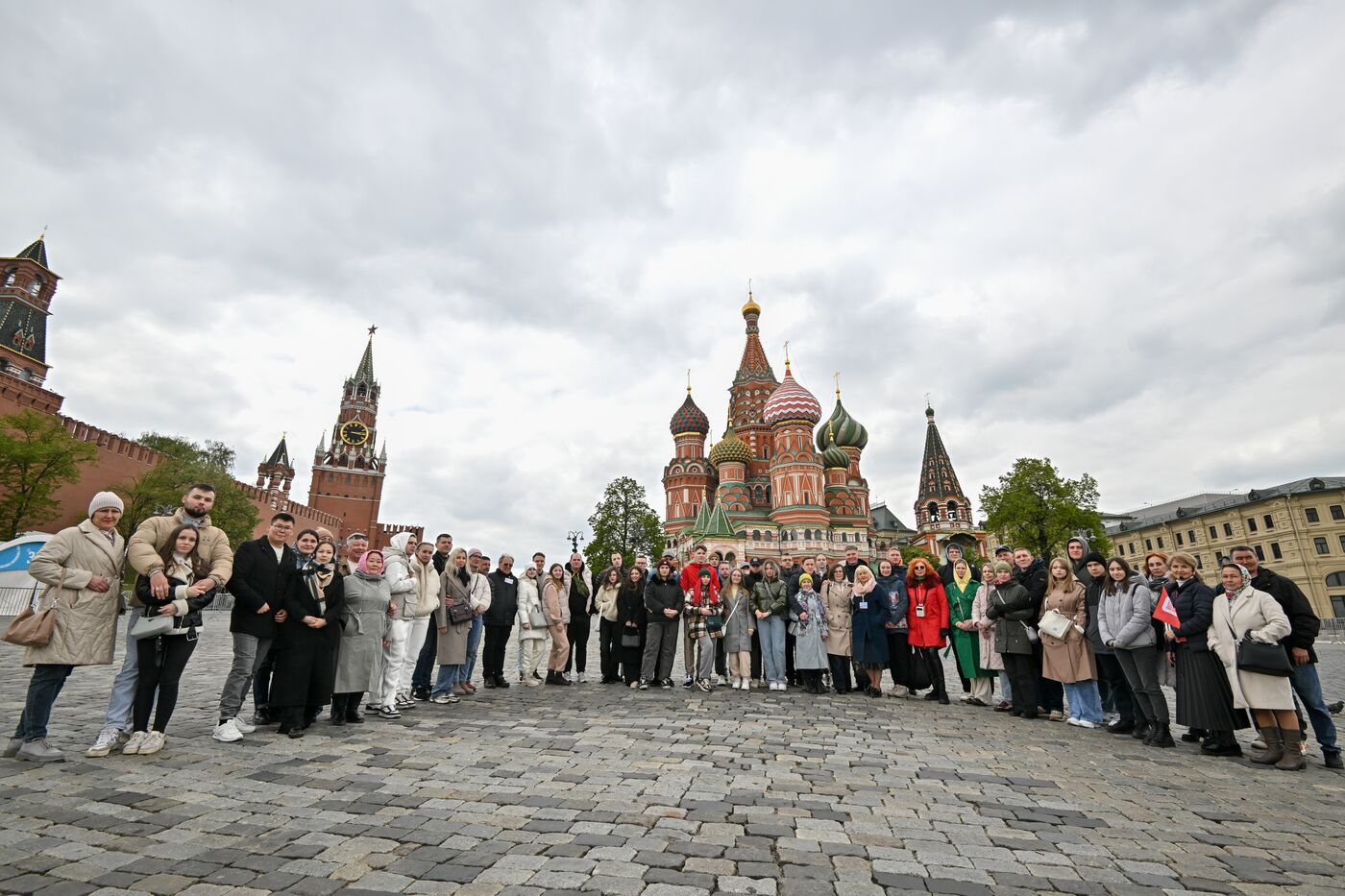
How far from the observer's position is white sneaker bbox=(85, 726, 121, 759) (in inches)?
179

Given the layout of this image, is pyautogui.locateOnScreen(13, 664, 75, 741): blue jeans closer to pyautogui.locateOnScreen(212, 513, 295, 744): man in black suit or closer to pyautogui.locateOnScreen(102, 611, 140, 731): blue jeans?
Answer: pyautogui.locateOnScreen(102, 611, 140, 731): blue jeans

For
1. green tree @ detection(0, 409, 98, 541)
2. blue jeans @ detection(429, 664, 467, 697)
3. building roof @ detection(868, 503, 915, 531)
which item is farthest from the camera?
building roof @ detection(868, 503, 915, 531)

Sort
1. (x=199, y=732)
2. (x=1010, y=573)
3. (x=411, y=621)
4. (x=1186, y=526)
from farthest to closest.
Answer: (x=1186, y=526), (x=1010, y=573), (x=411, y=621), (x=199, y=732)

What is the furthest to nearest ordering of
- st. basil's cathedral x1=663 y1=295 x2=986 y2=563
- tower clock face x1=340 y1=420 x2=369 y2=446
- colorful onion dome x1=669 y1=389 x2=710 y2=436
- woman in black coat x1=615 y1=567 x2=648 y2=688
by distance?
tower clock face x1=340 y1=420 x2=369 y2=446 → colorful onion dome x1=669 y1=389 x2=710 y2=436 → st. basil's cathedral x1=663 y1=295 x2=986 y2=563 → woman in black coat x1=615 y1=567 x2=648 y2=688

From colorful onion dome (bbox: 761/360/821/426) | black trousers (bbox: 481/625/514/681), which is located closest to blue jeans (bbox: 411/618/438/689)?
black trousers (bbox: 481/625/514/681)

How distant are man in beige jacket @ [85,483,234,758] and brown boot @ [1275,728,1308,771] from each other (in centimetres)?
871

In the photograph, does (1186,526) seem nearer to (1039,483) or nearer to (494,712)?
(1039,483)

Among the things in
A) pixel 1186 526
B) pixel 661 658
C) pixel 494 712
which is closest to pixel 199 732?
pixel 494 712

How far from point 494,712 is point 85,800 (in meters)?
3.60

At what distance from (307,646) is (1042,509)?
117 feet

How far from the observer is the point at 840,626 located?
30.2ft

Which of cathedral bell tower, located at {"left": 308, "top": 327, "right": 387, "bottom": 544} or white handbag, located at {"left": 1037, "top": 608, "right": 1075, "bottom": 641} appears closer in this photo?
white handbag, located at {"left": 1037, "top": 608, "right": 1075, "bottom": 641}

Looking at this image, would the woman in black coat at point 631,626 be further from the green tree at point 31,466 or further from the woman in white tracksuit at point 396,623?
the green tree at point 31,466

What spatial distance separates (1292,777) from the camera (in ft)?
16.1
